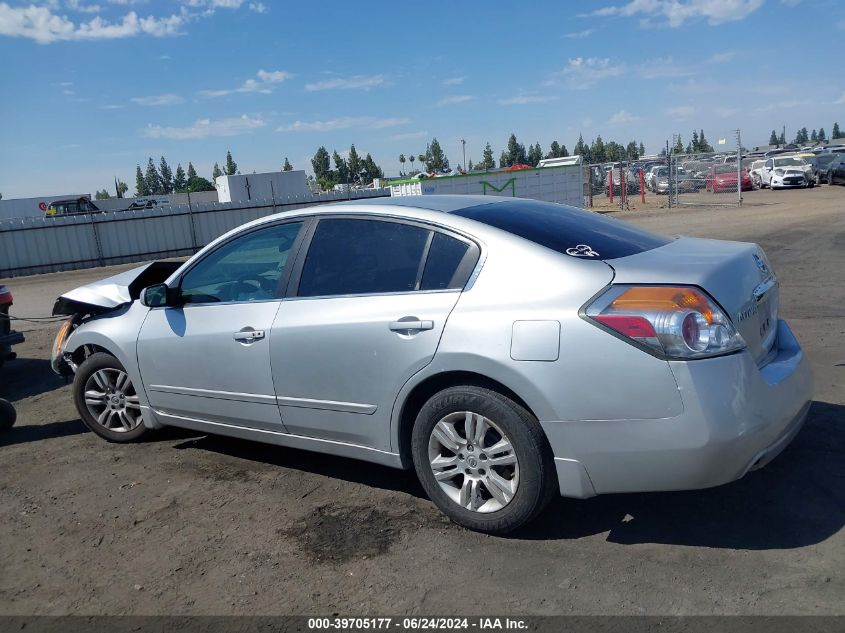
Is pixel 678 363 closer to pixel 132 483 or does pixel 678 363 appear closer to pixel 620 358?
pixel 620 358

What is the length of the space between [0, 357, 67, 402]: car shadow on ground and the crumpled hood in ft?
6.97

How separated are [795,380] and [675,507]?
2.89 ft

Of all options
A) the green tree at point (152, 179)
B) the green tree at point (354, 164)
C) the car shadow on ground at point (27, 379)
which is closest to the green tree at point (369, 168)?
the green tree at point (354, 164)

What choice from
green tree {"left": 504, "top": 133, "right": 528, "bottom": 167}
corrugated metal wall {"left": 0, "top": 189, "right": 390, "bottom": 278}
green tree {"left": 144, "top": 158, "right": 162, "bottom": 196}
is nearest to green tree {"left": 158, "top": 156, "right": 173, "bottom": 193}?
green tree {"left": 144, "top": 158, "right": 162, "bottom": 196}

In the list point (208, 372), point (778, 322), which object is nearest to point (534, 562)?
point (778, 322)

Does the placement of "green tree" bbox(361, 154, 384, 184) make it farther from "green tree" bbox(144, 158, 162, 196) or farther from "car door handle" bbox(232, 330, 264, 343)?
"car door handle" bbox(232, 330, 264, 343)

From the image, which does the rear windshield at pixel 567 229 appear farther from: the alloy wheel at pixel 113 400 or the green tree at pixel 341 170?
the green tree at pixel 341 170

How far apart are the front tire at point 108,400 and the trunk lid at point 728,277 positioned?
3.62 metres

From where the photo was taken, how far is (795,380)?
3.66m

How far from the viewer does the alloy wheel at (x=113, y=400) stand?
545 cm

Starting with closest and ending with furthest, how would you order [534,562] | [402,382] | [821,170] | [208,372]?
[534,562]
[402,382]
[208,372]
[821,170]

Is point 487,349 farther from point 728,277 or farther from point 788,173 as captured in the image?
point 788,173

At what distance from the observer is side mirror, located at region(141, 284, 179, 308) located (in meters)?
4.98

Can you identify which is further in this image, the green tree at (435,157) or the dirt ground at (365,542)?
the green tree at (435,157)
